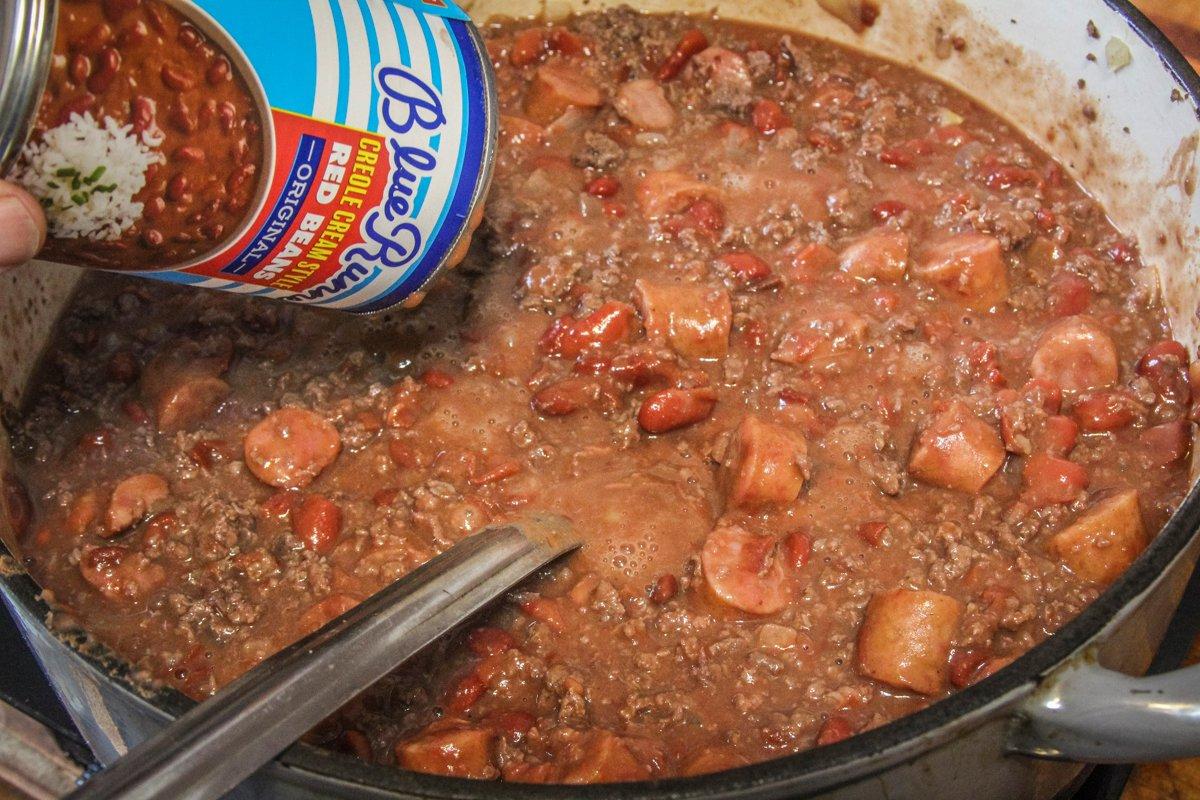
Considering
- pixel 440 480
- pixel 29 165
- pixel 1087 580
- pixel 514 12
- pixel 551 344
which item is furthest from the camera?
pixel 514 12

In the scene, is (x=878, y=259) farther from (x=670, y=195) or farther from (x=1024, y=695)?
(x=1024, y=695)

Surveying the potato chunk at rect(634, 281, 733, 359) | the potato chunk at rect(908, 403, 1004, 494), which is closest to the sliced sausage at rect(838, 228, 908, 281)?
the potato chunk at rect(634, 281, 733, 359)

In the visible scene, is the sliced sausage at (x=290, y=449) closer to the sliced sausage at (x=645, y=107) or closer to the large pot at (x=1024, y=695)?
the large pot at (x=1024, y=695)

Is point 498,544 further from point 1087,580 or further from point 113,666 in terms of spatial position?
point 1087,580

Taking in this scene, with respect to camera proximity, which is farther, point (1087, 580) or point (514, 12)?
point (514, 12)

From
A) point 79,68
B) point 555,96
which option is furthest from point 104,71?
point 555,96

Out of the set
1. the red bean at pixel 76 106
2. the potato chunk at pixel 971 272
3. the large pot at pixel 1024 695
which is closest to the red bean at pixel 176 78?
the red bean at pixel 76 106

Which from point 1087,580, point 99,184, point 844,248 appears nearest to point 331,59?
point 99,184
